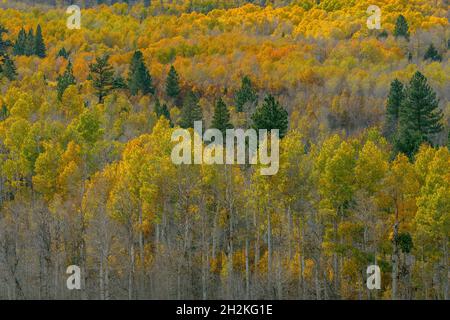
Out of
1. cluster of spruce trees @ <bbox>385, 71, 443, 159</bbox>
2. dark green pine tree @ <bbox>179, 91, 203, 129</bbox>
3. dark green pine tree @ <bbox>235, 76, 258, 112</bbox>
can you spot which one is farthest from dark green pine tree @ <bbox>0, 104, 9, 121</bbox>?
cluster of spruce trees @ <bbox>385, 71, 443, 159</bbox>

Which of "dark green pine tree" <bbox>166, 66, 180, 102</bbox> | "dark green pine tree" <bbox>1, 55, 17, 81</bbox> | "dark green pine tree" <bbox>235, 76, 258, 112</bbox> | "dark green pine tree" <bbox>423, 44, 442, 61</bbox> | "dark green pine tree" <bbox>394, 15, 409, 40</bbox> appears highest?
"dark green pine tree" <bbox>394, 15, 409, 40</bbox>

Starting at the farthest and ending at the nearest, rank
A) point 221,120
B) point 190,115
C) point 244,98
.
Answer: point 244,98
point 190,115
point 221,120

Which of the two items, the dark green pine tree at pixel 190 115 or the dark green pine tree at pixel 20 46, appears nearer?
the dark green pine tree at pixel 190 115

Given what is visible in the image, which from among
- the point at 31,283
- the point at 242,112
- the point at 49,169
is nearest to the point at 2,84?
the point at 242,112

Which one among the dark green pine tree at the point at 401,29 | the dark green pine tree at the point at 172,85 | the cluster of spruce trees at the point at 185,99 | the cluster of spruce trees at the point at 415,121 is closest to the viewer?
the cluster of spruce trees at the point at 415,121

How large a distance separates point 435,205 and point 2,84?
228 ft

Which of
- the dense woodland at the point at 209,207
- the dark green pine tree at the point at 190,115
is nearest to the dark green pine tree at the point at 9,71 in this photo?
the dense woodland at the point at 209,207

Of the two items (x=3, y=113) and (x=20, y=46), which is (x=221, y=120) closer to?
(x=3, y=113)

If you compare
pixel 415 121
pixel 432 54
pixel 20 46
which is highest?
pixel 20 46

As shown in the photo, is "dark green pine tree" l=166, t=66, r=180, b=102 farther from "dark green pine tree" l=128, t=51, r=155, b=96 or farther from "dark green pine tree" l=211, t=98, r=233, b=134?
"dark green pine tree" l=211, t=98, r=233, b=134

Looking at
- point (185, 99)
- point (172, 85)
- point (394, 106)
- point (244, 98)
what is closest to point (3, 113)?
point (185, 99)

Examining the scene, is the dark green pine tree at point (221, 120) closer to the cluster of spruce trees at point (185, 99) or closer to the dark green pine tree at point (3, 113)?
the cluster of spruce trees at point (185, 99)

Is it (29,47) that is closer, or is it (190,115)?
(190,115)
